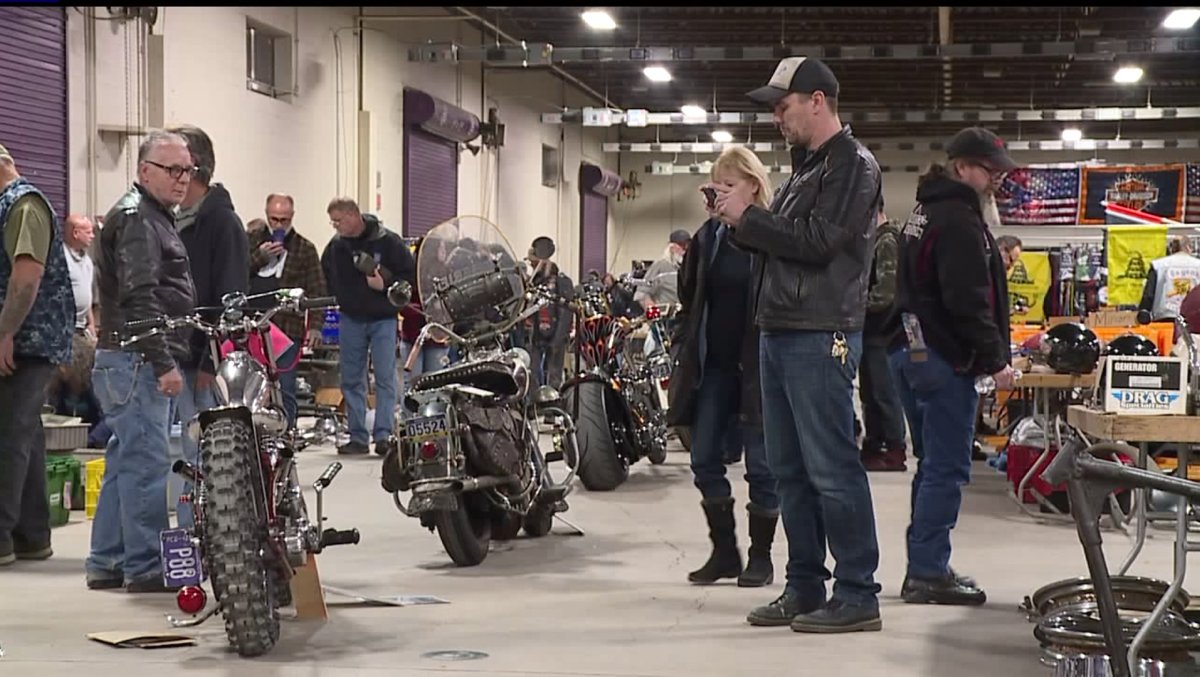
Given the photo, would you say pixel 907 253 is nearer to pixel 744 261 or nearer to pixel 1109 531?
pixel 744 261

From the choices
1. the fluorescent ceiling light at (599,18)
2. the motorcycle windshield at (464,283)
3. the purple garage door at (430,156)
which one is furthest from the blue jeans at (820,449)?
the purple garage door at (430,156)

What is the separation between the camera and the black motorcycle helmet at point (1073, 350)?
7.08 meters

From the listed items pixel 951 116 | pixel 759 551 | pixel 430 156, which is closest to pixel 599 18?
pixel 430 156

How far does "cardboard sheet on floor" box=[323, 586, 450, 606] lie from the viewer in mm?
4883

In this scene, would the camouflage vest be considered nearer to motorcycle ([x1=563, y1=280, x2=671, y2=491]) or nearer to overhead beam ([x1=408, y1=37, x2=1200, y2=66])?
motorcycle ([x1=563, y1=280, x2=671, y2=491])

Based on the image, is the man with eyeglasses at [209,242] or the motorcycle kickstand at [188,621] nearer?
the motorcycle kickstand at [188,621]

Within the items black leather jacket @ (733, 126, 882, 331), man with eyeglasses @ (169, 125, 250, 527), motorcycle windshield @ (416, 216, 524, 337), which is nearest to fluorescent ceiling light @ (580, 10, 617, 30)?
motorcycle windshield @ (416, 216, 524, 337)

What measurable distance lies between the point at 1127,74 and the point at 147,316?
18520 mm

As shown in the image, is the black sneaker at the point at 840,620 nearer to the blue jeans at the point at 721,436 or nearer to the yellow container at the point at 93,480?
the blue jeans at the point at 721,436

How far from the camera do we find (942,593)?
4.84 metres

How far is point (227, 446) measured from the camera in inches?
163

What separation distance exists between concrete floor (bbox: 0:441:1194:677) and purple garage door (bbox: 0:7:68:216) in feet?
9.96

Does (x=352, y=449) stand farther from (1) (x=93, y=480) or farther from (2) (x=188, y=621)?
(2) (x=188, y=621)

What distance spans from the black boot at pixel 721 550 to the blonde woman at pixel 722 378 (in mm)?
28
